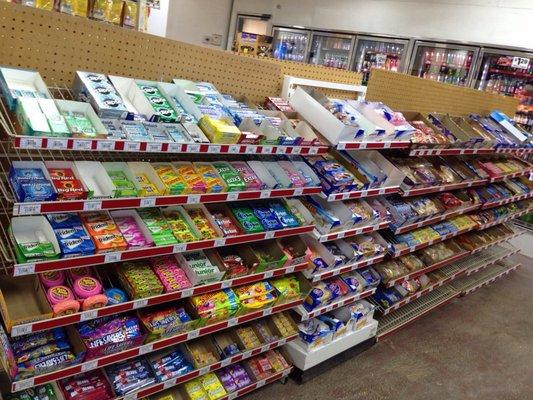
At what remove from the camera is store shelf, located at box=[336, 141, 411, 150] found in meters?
3.26

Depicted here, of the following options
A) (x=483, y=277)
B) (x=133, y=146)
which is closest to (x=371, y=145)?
(x=133, y=146)

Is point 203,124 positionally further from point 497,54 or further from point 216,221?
point 497,54

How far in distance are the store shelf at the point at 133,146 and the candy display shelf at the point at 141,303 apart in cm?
73

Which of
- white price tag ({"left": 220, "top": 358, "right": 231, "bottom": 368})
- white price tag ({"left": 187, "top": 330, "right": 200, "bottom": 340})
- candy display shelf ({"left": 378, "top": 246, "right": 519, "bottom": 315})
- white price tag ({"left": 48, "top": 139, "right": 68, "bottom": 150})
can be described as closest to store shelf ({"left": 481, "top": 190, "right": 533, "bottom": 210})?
candy display shelf ({"left": 378, "top": 246, "right": 519, "bottom": 315})

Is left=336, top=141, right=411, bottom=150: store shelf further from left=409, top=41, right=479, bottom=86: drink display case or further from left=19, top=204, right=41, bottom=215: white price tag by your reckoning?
left=409, top=41, right=479, bottom=86: drink display case

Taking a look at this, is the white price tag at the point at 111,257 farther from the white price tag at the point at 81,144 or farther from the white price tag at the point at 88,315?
the white price tag at the point at 81,144

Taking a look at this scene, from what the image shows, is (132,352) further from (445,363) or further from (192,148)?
(445,363)

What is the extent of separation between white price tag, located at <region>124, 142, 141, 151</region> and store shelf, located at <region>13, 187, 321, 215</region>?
23 cm

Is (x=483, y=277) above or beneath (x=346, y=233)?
beneath

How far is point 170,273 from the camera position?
102 inches

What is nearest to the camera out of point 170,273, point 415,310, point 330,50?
point 170,273

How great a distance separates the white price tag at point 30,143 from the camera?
5.93 ft

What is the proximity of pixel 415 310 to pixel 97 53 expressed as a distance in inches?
154

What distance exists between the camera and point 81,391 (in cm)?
238
